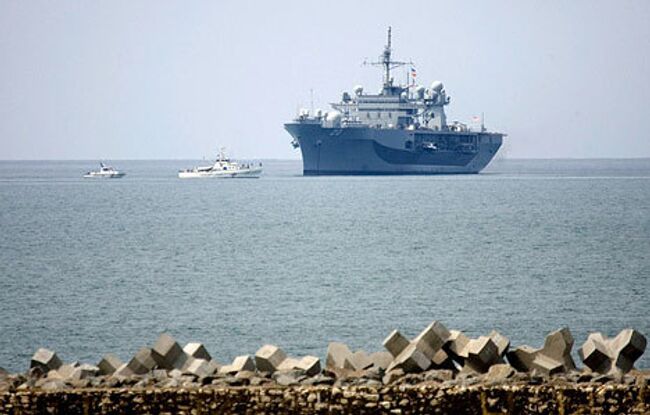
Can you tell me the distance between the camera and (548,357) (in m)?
11.9

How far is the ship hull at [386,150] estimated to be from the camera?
11400cm

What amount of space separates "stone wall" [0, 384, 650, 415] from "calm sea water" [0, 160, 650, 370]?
29.0 feet

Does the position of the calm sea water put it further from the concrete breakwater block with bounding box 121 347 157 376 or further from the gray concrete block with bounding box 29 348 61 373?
the concrete breakwater block with bounding box 121 347 157 376

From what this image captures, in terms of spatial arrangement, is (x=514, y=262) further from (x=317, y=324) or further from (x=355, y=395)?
(x=355, y=395)

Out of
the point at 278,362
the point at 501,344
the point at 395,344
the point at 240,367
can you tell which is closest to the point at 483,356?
the point at 501,344

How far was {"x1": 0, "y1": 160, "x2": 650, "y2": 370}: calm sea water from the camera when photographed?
942 inches

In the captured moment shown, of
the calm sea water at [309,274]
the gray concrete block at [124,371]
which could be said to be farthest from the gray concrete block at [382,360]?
the calm sea water at [309,274]

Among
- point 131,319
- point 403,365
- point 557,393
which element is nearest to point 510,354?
point 403,365

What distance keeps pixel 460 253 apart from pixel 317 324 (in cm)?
1807

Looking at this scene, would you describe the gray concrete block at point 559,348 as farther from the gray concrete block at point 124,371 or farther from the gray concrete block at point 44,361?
the gray concrete block at point 44,361

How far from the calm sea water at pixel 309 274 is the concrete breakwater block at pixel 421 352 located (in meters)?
7.28

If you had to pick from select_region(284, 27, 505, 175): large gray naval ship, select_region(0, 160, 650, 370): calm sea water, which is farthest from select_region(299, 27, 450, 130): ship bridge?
select_region(0, 160, 650, 370): calm sea water

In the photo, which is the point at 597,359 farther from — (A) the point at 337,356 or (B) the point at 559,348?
(A) the point at 337,356

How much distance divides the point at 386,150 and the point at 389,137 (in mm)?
1652
